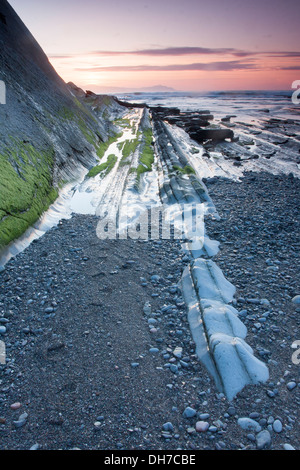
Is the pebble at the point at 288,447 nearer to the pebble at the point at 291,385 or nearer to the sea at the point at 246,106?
the pebble at the point at 291,385

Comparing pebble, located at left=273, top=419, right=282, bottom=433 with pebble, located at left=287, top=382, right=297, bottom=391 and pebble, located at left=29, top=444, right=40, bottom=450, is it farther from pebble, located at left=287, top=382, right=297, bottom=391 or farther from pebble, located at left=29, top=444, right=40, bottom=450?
pebble, located at left=29, top=444, right=40, bottom=450

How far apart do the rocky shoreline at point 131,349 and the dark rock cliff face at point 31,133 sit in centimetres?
206

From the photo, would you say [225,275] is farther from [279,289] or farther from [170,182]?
[170,182]

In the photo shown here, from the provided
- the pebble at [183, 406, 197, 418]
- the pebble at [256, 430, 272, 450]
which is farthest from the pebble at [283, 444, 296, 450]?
the pebble at [183, 406, 197, 418]

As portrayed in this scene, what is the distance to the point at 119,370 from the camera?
5.76m

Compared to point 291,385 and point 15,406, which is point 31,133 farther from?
point 291,385

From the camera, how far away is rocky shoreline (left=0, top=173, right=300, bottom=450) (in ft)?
15.6

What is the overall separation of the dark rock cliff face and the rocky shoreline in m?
2.06

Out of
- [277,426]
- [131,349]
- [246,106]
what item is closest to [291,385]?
[277,426]

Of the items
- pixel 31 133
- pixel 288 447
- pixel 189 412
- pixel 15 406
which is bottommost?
pixel 288 447

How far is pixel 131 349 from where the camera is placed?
246 inches

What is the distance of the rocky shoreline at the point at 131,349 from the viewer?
15.6 feet

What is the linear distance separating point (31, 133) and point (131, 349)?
527 inches

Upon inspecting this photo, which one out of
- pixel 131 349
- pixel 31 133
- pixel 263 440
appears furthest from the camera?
pixel 31 133
